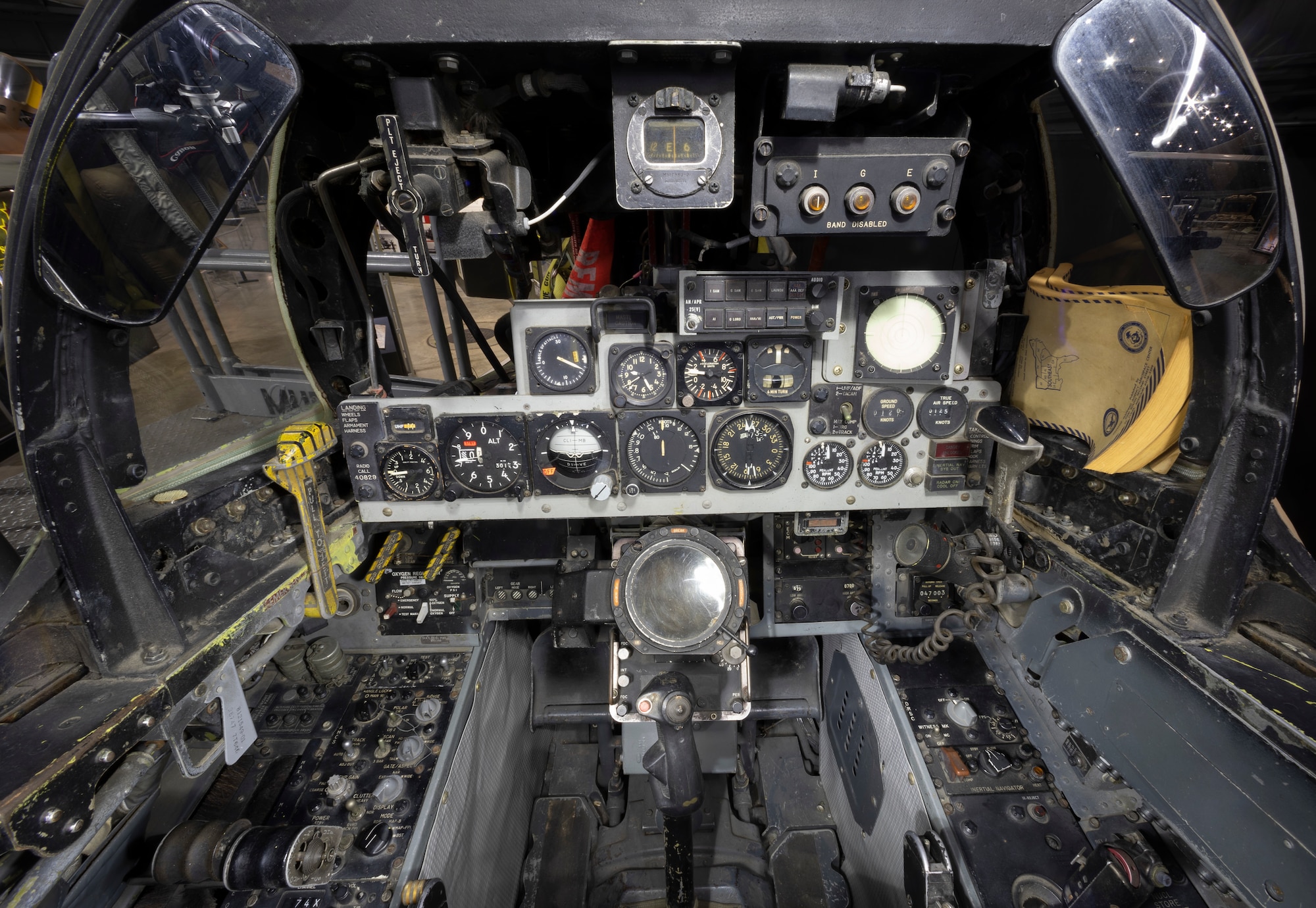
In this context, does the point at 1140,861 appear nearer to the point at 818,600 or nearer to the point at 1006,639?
the point at 1006,639

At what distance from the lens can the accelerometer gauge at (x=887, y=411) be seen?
2.15 metres

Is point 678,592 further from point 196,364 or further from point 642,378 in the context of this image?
point 196,364

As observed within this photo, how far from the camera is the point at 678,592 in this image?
1967mm

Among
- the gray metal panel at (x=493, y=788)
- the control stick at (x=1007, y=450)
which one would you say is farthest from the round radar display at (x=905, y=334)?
the gray metal panel at (x=493, y=788)

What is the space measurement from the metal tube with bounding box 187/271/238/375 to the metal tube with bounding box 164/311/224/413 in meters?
0.15

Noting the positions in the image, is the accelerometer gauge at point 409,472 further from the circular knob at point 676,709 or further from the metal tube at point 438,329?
the metal tube at point 438,329

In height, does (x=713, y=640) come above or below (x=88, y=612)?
below

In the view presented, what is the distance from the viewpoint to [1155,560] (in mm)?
1548

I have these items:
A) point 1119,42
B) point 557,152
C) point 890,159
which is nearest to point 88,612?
point 557,152

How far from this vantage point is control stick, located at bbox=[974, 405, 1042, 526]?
6.21ft

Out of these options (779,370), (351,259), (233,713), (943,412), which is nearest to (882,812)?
(943,412)

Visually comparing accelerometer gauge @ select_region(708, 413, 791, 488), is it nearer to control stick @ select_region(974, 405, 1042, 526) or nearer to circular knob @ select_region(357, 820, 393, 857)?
control stick @ select_region(974, 405, 1042, 526)

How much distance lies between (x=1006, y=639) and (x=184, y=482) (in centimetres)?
294

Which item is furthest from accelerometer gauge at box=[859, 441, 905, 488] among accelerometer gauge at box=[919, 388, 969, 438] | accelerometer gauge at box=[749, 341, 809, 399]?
accelerometer gauge at box=[749, 341, 809, 399]
